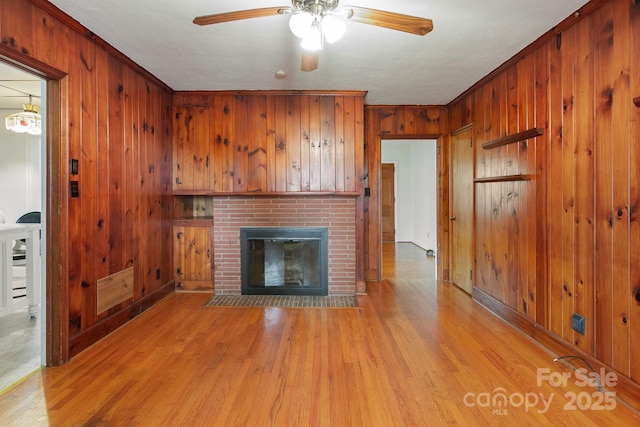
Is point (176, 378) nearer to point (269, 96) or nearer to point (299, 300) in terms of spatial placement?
point (299, 300)

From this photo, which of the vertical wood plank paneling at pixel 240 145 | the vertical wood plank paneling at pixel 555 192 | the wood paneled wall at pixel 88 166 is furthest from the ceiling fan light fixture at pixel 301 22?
the vertical wood plank paneling at pixel 240 145

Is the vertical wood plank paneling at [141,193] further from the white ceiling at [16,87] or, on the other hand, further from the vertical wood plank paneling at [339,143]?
the vertical wood plank paneling at [339,143]

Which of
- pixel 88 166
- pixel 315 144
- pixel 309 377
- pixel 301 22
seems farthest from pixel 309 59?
pixel 309 377

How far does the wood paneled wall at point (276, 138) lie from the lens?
389 centimetres

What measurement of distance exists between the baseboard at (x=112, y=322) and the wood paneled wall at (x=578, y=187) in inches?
138

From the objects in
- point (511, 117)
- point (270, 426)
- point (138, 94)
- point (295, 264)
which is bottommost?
point (270, 426)

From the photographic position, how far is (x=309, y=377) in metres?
2.09

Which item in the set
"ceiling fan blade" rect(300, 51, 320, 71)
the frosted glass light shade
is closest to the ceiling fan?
"ceiling fan blade" rect(300, 51, 320, 71)

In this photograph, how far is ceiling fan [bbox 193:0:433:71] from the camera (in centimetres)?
172

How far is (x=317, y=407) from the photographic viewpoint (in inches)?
70.3

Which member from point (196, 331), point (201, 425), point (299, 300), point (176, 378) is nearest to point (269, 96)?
point (299, 300)

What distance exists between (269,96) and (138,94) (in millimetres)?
1368

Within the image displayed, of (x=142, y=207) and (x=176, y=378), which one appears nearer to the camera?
(x=176, y=378)

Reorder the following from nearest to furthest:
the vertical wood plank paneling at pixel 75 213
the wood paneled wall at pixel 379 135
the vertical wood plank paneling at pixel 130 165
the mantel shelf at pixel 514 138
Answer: the vertical wood plank paneling at pixel 75 213, the mantel shelf at pixel 514 138, the vertical wood plank paneling at pixel 130 165, the wood paneled wall at pixel 379 135
